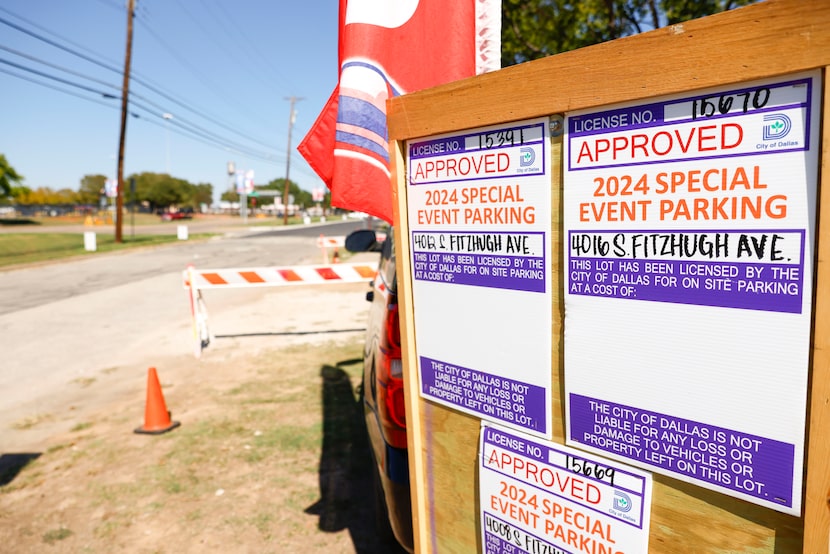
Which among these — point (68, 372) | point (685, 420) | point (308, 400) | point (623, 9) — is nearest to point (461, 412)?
point (685, 420)

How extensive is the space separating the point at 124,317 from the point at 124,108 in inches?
885

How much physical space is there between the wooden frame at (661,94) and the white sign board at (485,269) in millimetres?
42

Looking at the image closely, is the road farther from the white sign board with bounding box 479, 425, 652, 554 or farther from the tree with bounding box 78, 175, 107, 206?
the tree with bounding box 78, 175, 107, 206

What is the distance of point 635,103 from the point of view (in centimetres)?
142

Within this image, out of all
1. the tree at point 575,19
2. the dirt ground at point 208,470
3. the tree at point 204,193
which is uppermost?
the tree at point 204,193

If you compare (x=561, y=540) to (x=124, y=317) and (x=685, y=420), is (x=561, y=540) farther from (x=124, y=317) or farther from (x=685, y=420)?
(x=124, y=317)

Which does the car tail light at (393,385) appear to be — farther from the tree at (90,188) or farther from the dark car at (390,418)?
the tree at (90,188)

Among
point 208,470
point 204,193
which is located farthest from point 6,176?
point 204,193

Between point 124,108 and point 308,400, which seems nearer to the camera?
point 308,400

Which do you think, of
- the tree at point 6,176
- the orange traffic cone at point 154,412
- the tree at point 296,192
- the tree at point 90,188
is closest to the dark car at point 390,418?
the orange traffic cone at point 154,412

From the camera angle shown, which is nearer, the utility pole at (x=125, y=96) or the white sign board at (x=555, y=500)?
the white sign board at (x=555, y=500)

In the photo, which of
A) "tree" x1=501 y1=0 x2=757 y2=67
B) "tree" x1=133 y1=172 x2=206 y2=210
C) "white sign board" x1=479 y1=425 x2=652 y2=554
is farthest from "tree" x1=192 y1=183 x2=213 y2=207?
"white sign board" x1=479 y1=425 x2=652 y2=554

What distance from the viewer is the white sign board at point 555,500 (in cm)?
158

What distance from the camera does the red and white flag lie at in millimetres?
2516
